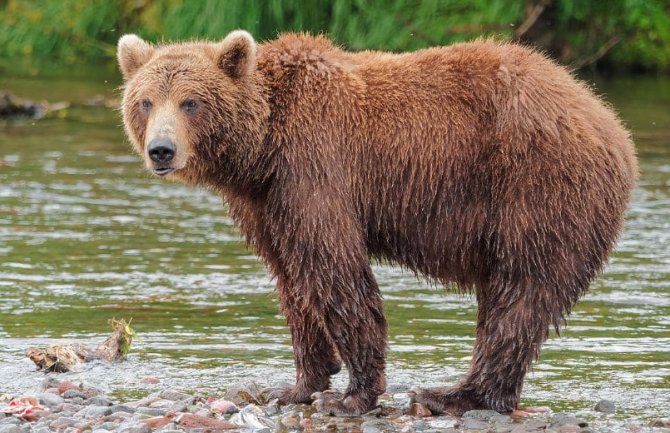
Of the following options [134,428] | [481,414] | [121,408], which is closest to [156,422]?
[134,428]

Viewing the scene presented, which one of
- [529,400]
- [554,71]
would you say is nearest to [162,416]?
[529,400]

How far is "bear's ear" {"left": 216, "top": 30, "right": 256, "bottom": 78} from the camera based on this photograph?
23.1 feet

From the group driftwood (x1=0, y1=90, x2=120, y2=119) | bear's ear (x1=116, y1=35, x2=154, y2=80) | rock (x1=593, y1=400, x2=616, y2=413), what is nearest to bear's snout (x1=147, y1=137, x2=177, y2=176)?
bear's ear (x1=116, y1=35, x2=154, y2=80)

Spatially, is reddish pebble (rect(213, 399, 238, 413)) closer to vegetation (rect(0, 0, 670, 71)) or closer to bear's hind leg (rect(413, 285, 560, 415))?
bear's hind leg (rect(413, 285, 560, 415))

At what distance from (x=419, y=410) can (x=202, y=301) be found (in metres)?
3.18

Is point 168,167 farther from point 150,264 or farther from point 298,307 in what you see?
point 150,264

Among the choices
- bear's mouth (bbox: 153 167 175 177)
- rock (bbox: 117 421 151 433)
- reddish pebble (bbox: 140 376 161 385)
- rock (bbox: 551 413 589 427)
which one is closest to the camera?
rock (bbox: 117 421 151 433)

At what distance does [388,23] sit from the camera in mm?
23078

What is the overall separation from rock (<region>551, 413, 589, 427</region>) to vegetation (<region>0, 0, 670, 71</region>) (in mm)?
14996

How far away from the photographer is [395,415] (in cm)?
705

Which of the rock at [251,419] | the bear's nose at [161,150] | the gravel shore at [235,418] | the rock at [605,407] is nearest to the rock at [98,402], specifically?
the gravel shore at [235,418]

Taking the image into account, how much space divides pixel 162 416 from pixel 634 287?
15.4 feet

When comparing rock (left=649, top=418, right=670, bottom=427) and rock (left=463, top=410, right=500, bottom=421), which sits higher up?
rock (left=649, top=418, right=670, bottom=427)

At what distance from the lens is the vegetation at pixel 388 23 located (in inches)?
898
